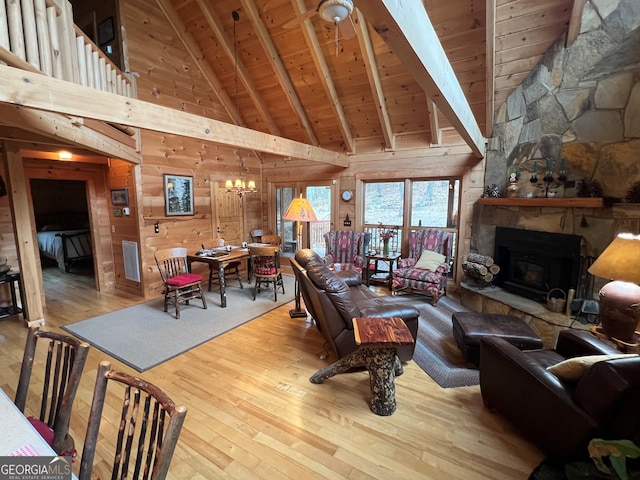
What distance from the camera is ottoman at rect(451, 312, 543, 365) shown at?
103 inches

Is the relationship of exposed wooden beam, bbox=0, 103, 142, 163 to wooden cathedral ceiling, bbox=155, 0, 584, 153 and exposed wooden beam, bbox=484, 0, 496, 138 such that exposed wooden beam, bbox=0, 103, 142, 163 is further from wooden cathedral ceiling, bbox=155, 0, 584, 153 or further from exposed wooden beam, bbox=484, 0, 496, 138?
exposed wooden beam, bbox=484, 0, 496, 138

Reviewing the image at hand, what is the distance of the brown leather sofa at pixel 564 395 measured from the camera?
4.75ft

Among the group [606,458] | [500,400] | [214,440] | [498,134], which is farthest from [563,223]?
[214,440]

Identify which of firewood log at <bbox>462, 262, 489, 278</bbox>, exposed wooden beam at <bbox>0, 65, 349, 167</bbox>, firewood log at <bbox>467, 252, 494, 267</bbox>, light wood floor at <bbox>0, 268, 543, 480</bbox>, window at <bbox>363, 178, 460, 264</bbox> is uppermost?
exposed wooden beam at <bbox>0, 65, 349, 167</bbox>

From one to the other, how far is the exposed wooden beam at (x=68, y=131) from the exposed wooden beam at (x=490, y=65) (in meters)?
3.97

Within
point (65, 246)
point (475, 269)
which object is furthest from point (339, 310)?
point (65, 246)

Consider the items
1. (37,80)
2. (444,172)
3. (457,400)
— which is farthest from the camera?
(444,172)

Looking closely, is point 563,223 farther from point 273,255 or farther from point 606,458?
point 273,255

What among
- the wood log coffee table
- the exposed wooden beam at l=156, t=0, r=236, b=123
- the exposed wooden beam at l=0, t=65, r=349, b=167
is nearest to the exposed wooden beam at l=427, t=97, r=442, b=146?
the exposed wooden beam at l=0, t=65, r=349, b=167

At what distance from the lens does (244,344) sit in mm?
3332

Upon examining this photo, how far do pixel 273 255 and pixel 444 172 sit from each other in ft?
10.7

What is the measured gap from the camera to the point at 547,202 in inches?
145

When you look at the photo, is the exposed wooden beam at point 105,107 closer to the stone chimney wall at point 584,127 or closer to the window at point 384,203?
the window at point 384,203

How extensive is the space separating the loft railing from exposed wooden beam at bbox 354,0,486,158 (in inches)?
99.2
